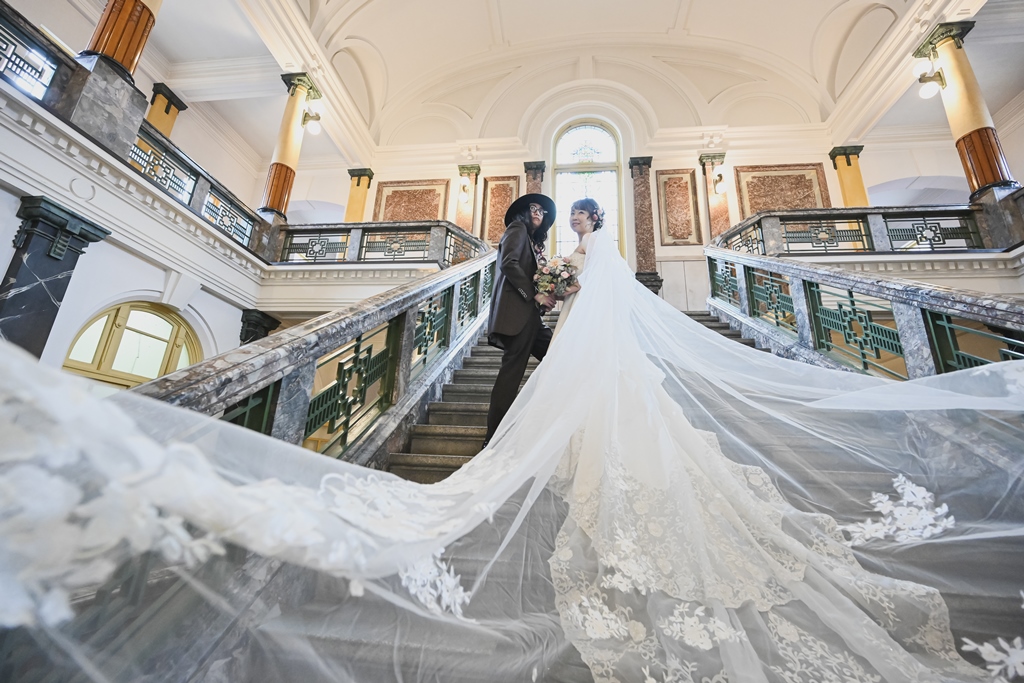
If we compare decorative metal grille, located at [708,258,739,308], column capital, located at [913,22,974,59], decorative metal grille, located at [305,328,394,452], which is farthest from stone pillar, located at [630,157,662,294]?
decorative metal grille, located at [305,328,394,452]

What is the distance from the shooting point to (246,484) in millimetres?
765

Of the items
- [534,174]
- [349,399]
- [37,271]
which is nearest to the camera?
[349,399]

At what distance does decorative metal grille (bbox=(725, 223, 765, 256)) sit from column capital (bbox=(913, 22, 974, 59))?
166 inches

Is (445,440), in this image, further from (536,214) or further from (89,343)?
(89,343)

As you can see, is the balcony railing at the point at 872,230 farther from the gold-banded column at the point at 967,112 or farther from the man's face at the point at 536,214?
the man's face at the point at 536,214

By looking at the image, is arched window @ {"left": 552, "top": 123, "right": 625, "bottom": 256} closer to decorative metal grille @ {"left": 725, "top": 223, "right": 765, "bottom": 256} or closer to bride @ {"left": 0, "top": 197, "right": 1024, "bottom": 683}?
decorative metal grille @ {"left": 725, "top": 223, "right": 765, "bottom": 256}

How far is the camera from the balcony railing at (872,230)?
21.6 feet

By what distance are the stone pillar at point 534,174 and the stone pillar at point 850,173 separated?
6089 mm

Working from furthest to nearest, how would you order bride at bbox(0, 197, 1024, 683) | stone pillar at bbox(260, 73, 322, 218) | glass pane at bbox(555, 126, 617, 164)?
1. glass pane at bbox(555, 126, 617, 164)
2. stone pillar at bbox(260, 73, 322, 218)
3. bride at bbox(0, 197, 1024, 683)

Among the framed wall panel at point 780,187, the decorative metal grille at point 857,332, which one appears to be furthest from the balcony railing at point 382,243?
the framed wall panel at point 780,187

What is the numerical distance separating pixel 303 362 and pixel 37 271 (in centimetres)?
410

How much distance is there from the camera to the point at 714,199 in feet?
31.6

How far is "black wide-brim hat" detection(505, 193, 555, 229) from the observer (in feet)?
10.2

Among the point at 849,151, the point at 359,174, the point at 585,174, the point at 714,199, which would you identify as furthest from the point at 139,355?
the point at 849,151
